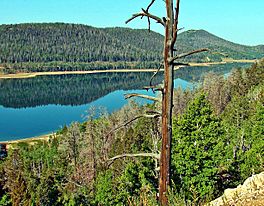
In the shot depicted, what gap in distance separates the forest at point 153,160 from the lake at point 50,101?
Answer: 10164 millimetres

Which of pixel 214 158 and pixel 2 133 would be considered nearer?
pixel 214 158

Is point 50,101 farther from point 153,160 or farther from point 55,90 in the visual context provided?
point 153,160

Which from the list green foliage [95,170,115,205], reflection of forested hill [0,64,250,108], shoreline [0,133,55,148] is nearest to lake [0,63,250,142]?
reflection of forested hill [0,64,250,108]

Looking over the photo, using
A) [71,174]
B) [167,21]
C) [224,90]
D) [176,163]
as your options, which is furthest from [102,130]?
[167,21]

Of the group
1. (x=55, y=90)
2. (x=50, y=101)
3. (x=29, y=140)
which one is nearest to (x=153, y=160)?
(x=29, y=140)

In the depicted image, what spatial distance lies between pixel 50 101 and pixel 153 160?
353ft

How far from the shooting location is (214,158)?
1633cm

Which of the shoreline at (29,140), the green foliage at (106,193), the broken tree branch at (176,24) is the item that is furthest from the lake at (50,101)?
the broken tree branch at (176,24)

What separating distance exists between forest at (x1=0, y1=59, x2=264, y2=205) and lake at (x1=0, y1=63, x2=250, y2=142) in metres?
10.2

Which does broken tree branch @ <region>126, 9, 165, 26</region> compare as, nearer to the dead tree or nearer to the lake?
the dead tree

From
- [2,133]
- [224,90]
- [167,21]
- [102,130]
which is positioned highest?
[167,21]

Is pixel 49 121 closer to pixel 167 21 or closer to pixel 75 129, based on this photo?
pixel 75 129

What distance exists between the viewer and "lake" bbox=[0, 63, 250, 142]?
8300cm

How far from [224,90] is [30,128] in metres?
42.8
